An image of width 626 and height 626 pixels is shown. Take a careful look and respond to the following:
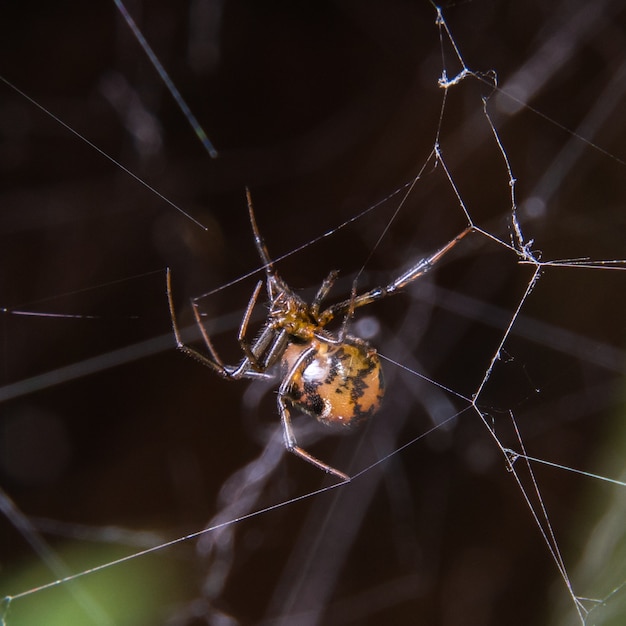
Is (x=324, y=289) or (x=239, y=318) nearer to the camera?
(x=324, y=289)

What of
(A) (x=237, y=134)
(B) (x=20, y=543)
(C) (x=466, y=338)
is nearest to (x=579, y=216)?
(C) (x=466, y=338)

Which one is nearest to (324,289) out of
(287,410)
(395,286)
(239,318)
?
(395,286)

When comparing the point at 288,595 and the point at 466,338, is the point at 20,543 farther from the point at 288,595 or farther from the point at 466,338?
the point at 466,338

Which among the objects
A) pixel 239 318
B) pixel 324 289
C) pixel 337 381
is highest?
pixel 324 289

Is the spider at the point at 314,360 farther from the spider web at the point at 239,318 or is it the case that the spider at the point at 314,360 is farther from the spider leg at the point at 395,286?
the spider web at the point at 239,318

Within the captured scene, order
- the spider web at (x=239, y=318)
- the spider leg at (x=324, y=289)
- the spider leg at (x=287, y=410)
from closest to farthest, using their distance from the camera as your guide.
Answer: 1. the spider leg at (x=324, y=289)
2. the spider leg at (x=287, y=410)
3. the spider web at (x=239, y=318)

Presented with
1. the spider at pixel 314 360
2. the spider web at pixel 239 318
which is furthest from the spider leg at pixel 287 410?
the spider web at pixel 239 318

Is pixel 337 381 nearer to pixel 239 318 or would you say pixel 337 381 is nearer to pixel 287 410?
pixel 287 410
